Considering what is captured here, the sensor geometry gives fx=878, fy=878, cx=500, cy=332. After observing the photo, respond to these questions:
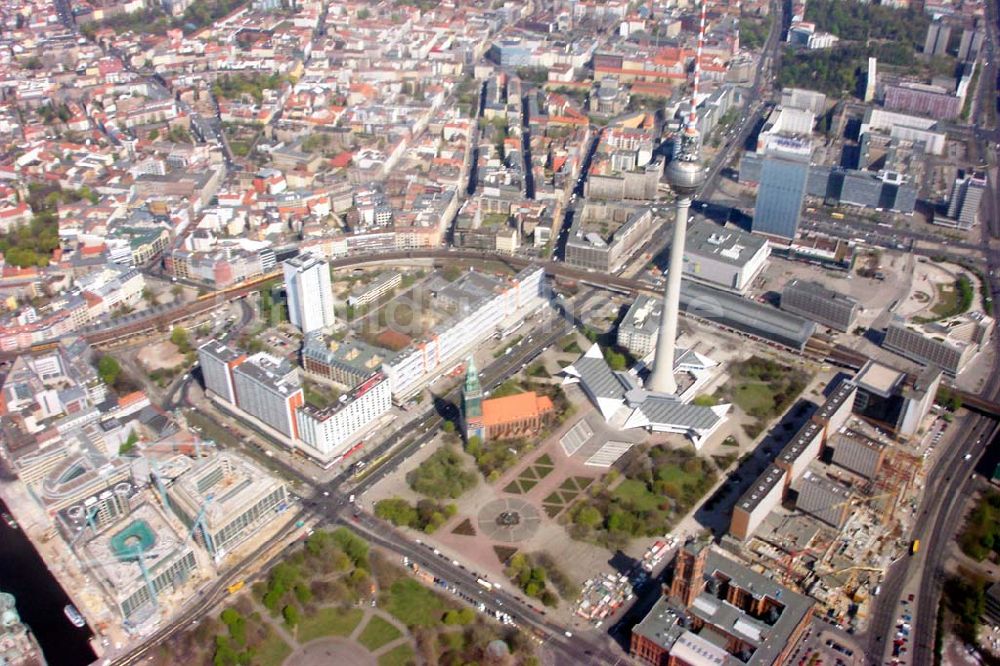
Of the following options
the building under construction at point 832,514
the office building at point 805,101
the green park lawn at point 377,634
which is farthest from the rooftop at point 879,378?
the office building at point 805,101

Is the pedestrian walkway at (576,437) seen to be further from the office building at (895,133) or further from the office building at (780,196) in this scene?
the office building at (895,133)

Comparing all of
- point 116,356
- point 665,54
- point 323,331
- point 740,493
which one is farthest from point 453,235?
point 665,54

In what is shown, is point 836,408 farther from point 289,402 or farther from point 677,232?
point 289,402

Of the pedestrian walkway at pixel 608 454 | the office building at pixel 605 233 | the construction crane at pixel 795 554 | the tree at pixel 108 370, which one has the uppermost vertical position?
the office building at pixel 605 233

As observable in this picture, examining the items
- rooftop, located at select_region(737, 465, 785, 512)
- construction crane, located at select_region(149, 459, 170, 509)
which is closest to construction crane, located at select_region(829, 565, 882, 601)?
rooftop, located at select_region(737, 465, 785, 512)

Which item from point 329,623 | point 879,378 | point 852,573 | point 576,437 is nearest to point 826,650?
point 852,573

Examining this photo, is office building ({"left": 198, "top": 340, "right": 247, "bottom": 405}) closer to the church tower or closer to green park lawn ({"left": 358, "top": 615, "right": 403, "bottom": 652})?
the church tower
